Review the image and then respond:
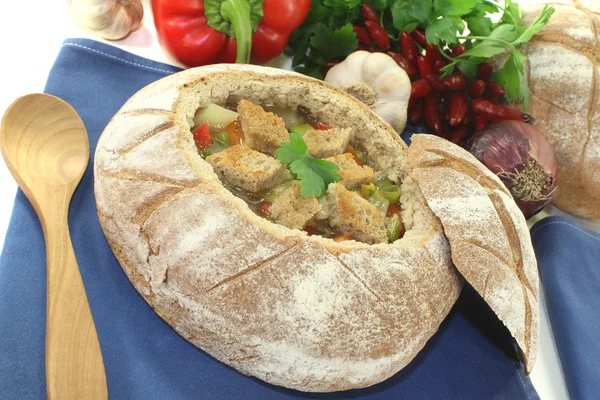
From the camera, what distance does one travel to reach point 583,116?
8.75 ft

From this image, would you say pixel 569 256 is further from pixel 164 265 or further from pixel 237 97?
pixel 164 265

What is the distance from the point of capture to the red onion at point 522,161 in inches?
98.3

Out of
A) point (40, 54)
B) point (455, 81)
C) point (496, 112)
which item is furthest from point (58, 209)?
point (496, 112)

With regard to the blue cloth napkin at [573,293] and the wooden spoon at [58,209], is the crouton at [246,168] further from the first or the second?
the blue cloth napkin at [573,293]

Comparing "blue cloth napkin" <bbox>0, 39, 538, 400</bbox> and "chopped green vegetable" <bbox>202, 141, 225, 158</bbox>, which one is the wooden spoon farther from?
"chopped green vegetable" <bbox>202, 141, 225, 158</bbox>

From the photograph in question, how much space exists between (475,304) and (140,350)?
132cm

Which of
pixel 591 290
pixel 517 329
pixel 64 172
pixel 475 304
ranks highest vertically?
pixel 64 172

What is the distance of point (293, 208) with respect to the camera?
1.82m

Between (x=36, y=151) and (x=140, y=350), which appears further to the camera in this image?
(x=36, y=151)

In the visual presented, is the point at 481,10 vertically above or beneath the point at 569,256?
above

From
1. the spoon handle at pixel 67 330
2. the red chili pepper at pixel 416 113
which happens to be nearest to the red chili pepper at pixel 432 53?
the red chili pepper at pixel 416 113

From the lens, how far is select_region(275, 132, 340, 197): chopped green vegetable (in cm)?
183

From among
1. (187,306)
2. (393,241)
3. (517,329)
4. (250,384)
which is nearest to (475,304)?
(517,329)

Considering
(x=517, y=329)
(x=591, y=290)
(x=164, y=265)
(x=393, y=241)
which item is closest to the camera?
(x=164, y=265)
